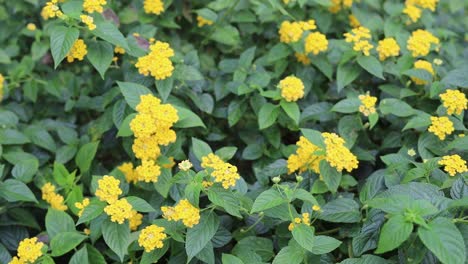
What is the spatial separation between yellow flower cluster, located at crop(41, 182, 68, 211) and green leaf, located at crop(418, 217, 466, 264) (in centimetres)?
157

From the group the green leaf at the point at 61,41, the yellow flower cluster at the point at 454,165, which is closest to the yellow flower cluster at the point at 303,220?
the yellow flower cluster at the point at 454,165

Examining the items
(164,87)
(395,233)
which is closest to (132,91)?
(164,87)

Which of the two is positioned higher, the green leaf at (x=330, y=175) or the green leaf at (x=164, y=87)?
the green leaf at (x=164, y=87)

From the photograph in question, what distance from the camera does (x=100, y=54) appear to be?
2498 millimetres

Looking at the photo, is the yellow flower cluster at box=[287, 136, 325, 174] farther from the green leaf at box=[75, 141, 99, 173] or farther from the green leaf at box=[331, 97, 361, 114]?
the green leaf at box=[75, 141, 99, 173]

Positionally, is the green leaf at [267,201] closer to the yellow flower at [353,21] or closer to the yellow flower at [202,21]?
the yellow flower at [202,21]

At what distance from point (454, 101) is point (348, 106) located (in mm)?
468

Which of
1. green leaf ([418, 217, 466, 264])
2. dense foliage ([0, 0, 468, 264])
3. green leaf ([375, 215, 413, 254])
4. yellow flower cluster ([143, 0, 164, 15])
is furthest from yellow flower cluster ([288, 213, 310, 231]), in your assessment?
yellow flower cluster ([143, 0, 164, 15])

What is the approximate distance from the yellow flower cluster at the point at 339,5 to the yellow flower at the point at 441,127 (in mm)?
1077

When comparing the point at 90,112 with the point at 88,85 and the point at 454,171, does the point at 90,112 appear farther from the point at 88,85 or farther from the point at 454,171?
the point at 454,171

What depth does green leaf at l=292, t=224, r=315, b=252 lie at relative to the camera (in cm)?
196

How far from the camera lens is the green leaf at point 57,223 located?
2.34 metres

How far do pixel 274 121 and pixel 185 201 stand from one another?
0.79m

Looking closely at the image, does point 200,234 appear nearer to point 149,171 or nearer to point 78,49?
point 149,171
